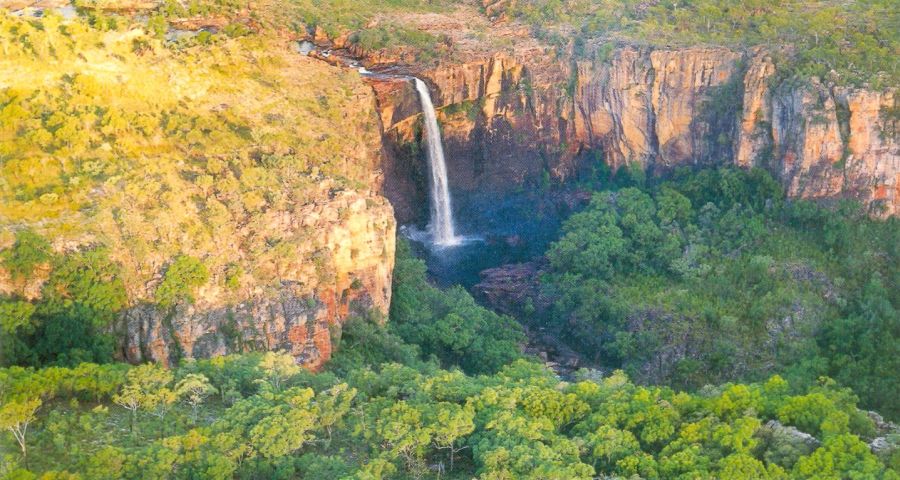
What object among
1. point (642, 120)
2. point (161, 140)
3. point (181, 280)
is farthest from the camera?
Answer: point (642, 120)

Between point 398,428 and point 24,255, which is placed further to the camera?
point 24,255

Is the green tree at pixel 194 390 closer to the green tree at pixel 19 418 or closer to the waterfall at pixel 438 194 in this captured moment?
the green tree at pixel 19 418

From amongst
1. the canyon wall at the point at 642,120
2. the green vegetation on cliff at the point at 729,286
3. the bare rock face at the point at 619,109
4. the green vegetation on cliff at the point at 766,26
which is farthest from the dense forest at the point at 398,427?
the bare rock face at the point at 619,109

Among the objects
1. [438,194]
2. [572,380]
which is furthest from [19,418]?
[438,194]

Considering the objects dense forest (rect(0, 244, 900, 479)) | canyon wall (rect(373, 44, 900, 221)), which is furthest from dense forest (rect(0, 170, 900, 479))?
canyon wall (rect(373, 44, 900, 221))

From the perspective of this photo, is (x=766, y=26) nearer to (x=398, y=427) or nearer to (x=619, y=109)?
(x=619, y=109)

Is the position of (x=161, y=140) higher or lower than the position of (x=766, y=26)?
lower

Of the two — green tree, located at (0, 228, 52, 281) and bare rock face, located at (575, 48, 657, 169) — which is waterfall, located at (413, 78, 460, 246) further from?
green tree, located at (0, 228, 52, 281)
